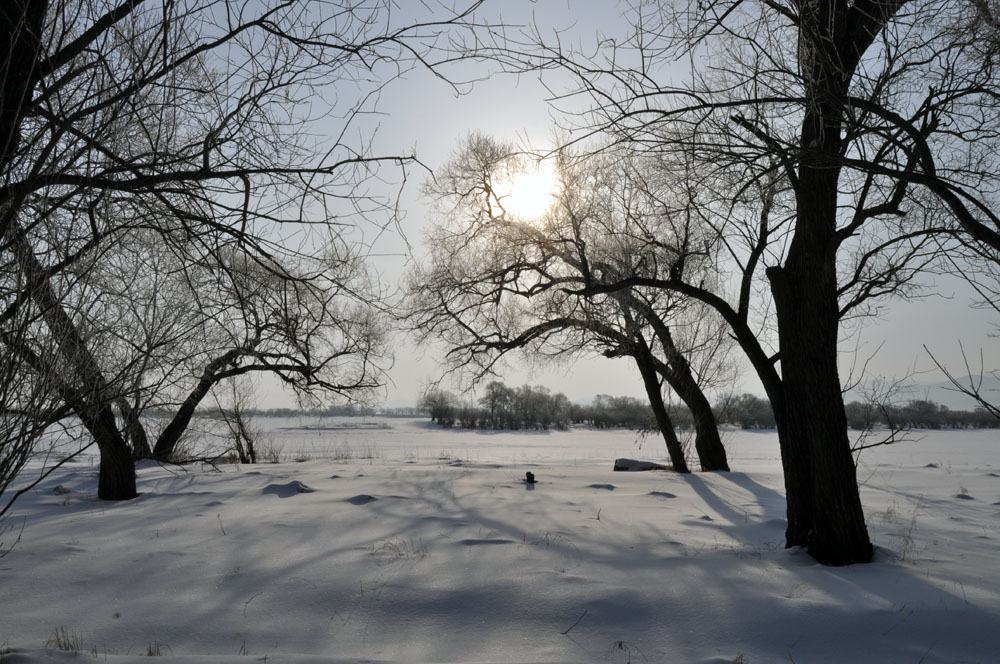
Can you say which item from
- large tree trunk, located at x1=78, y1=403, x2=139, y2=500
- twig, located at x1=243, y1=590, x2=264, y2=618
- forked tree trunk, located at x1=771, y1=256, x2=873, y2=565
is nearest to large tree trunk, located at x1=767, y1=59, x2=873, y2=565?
forked tree trunk, located at x1=771, y1=256, x2=873, y2=565

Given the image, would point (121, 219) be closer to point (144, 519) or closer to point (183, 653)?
point (183, 653)

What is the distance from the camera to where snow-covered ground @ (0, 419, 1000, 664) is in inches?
129

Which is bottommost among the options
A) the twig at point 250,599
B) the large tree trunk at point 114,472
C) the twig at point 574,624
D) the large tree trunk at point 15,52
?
the twig at point 574,624

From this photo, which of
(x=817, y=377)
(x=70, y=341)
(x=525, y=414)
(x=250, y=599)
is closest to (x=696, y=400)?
(x=817, y=377)

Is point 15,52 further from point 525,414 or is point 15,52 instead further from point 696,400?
point 525,414

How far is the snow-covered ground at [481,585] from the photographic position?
3.29 meters

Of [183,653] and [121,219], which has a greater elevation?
[121,219]

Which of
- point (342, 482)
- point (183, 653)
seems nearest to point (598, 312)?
point (342, 482)

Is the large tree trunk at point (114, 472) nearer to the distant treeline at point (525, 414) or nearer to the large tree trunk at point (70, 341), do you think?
the large tree trunk at point (70, 341)

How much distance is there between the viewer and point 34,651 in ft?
9.43

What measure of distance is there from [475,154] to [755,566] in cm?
1065

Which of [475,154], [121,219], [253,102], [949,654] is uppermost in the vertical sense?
[475,154]

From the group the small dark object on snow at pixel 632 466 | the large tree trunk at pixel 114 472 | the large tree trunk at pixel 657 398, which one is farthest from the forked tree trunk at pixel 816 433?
the large tree trunk at pixel 114 472

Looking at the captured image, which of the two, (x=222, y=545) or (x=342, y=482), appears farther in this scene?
(x=342, y=482)
